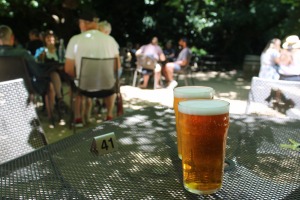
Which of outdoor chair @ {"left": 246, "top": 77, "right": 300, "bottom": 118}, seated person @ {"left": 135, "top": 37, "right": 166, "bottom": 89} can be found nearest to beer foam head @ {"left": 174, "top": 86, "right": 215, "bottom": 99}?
outdoor chair @ {"left": 246, "top": 77, "right": 300, "bottom": 118}

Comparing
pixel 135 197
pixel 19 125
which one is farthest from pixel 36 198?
pixel 19 125

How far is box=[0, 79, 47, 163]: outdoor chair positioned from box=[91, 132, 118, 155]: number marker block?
2.57ft

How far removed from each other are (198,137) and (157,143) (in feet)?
1.80

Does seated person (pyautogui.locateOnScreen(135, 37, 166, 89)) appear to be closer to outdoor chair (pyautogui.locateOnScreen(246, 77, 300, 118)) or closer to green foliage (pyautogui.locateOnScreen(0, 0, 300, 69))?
green foliage (pyautogui.locateOnScreen(0, 0, 300, 69))

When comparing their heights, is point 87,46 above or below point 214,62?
above

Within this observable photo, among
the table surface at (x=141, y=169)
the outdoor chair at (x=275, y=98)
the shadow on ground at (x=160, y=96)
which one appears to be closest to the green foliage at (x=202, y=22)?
the shadow on ground at (x=160, y=96)

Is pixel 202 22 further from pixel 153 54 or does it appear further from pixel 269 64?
pixel 269 64

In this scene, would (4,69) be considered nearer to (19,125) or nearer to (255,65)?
(19,125)

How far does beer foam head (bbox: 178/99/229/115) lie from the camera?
104 cm

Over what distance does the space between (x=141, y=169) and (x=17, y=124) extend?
3.51 ft

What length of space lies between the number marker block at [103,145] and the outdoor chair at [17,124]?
0.78 metres

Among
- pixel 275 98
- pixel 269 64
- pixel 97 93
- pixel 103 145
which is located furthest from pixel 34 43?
pixel 103 145

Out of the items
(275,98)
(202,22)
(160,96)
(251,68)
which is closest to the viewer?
(275,98)

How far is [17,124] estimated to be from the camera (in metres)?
2.11
